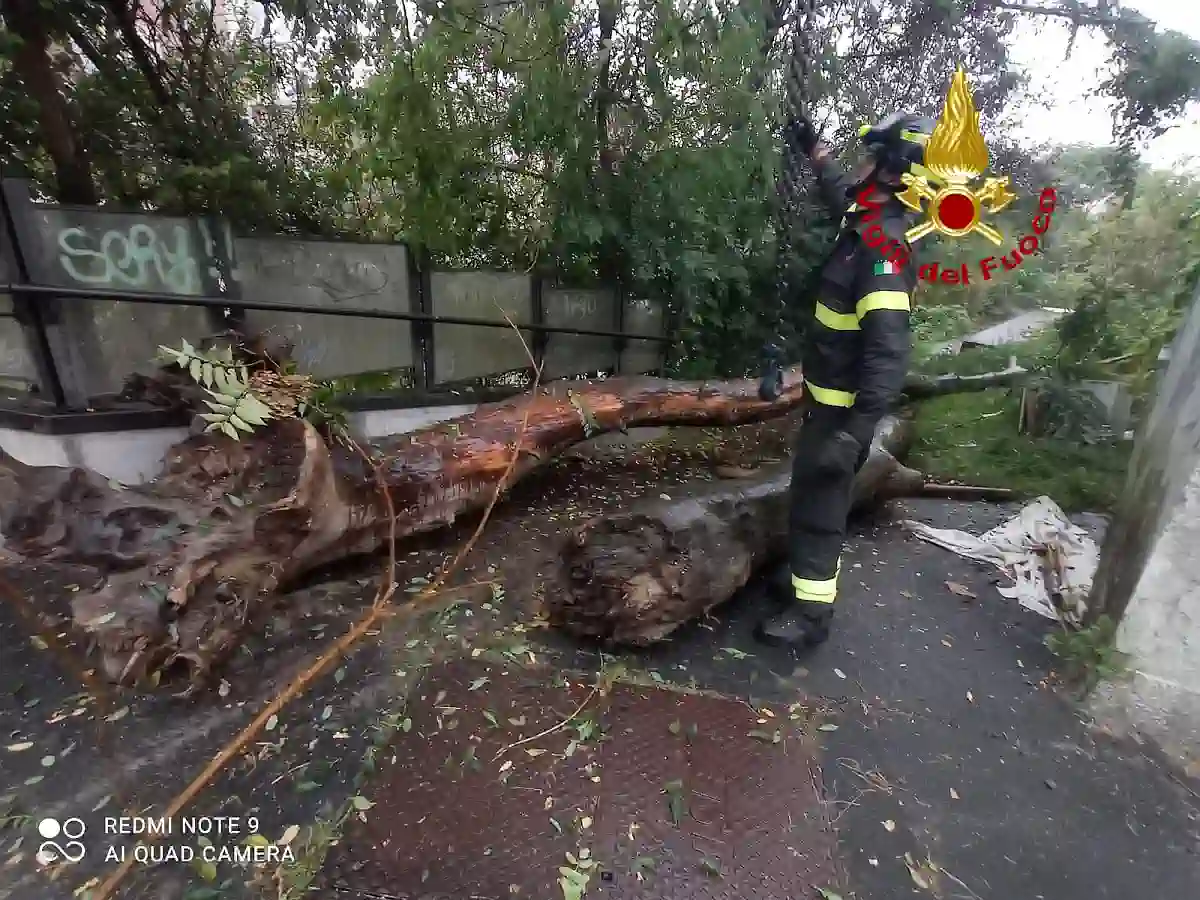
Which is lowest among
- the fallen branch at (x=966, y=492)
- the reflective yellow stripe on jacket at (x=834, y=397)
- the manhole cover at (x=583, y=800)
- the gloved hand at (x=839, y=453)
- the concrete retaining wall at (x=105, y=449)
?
the manhole cover at (x=583, y=800)

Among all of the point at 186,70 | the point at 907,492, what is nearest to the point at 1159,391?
the point at 907,492

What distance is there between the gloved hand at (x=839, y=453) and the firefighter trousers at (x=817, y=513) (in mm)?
18

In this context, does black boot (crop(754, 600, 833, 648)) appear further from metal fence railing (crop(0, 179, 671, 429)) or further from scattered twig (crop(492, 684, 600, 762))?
metal fence railing (crop(0, 179, 671, 429))

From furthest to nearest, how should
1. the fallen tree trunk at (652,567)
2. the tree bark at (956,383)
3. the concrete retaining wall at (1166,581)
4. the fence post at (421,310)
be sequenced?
the tree bark at (956,383) → the fence post at (421,310) → the fallen tree trunk at (652,567) → the concrete retaining wall at (1166,581)

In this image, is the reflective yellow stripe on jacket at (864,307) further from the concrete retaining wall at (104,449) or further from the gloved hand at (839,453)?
the concrete retaining wall at (104,449)

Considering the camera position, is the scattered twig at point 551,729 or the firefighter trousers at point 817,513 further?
the firefighter trousers at point 817,513

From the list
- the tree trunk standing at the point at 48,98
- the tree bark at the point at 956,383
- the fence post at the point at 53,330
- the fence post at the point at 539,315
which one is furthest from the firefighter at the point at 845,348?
the tree trunk standing at the point at 48,98

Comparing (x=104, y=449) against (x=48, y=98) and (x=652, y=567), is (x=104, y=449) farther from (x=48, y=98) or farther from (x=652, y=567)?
(x=652, y=567)

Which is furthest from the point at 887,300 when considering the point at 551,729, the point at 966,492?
the point at 966,492

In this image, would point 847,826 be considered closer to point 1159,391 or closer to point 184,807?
point 184,807

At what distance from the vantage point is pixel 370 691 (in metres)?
2.45

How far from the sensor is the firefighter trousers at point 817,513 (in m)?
2.74

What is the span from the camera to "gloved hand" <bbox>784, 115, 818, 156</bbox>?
9.51 feet

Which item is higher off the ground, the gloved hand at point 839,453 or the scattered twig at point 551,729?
the gloved hand at point 839,453
